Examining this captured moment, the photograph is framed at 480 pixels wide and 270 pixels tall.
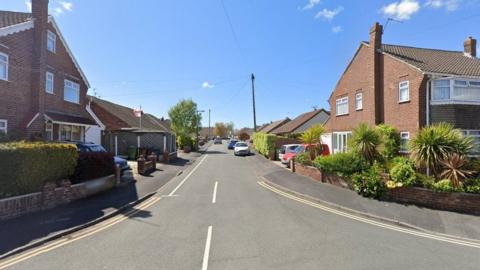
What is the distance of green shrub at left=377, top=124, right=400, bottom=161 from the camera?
16062 mm

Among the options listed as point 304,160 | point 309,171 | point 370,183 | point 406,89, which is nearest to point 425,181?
point 370,183

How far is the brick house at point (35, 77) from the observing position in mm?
13883

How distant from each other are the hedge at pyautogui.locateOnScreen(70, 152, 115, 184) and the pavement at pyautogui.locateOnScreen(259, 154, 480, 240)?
833 centimetres

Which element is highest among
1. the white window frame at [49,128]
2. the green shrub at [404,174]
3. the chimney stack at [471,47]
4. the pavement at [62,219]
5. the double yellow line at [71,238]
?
the chimney stack at [471,47]

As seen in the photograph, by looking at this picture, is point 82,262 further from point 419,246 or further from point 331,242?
point 419,246

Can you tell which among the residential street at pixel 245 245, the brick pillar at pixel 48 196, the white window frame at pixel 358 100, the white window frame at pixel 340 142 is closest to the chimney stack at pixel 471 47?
the white window frame at pixel 358 100

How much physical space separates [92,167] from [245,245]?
28.1 feet

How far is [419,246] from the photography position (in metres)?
7.00

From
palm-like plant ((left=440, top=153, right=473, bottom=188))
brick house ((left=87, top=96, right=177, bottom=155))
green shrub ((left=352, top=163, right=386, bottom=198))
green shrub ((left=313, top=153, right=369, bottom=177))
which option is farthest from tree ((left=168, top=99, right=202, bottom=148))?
palm-like plant ((left=440, top=153, right=473, bottom=188))

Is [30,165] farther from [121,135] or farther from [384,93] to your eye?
[121,135]

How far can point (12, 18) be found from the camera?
15.5 meters

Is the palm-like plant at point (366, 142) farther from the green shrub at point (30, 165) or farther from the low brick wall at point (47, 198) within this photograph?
the green shrub at point (30, 165)

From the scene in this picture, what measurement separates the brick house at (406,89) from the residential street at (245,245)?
1034 centimetres

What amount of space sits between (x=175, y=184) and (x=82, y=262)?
9.82 metres
